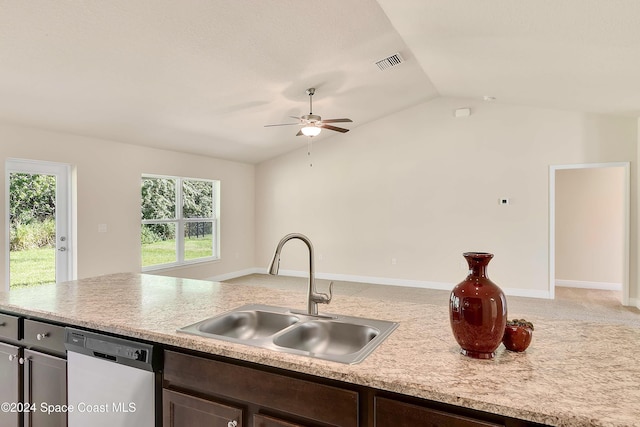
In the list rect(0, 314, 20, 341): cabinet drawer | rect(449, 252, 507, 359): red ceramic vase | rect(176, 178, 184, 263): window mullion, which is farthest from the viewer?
rect(176, 178, 184, 263): window mullion

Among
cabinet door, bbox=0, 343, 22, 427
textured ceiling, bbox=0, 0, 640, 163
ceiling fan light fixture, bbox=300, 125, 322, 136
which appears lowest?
cabinet door, bbox=0, 343, 22, 427

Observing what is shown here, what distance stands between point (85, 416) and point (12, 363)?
66 centimetres

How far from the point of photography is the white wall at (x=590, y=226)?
6074mm

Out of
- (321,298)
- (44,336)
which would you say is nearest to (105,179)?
(44,336)

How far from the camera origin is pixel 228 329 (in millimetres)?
1732

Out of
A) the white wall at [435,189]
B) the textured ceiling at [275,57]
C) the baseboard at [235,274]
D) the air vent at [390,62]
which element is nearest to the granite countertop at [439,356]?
the textured ceiling at [275,57]

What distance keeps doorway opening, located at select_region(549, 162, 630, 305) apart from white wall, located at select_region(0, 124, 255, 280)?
633 centimetres

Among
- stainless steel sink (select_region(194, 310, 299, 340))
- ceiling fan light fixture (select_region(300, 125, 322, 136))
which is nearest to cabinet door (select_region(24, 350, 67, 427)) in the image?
stainless steel sink (select_region(194, 310, 299, 340))

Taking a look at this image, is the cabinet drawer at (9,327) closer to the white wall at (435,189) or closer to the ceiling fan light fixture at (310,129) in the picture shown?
the ceiling fan light fixture at (310,129)

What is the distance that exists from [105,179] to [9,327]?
3.48 meters

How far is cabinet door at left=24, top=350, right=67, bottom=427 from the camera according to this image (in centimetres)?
173

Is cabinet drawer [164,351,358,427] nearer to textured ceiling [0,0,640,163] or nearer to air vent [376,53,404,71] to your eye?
textured ceiling [0,0,640,163]

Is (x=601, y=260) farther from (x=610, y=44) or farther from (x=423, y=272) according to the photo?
(x=610, y=44)

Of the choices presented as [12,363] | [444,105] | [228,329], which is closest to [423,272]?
[444,105]
